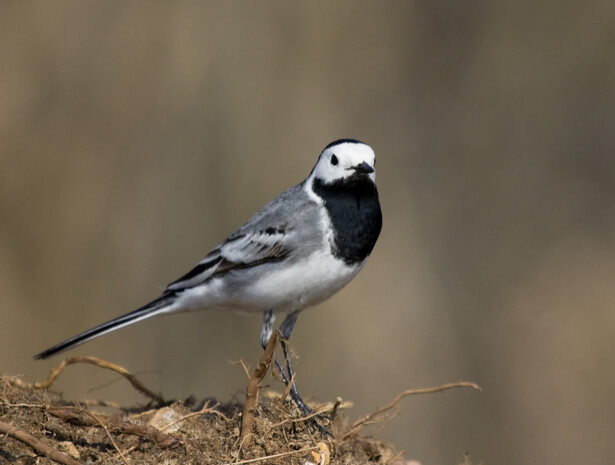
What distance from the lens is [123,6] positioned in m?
8.16

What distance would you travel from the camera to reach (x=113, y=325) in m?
4.92

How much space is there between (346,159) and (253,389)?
5.71 feet

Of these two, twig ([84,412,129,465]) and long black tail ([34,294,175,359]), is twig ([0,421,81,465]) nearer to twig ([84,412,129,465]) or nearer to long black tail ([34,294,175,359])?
twig ([84,412,129,465])

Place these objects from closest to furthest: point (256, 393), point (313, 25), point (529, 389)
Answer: point (256, 393), point (313, 25), point (529, 389)

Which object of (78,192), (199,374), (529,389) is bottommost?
(529,389)

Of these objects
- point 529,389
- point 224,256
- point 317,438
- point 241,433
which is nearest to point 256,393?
point 241,433

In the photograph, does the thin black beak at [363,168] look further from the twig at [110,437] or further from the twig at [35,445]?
the twig at [35,445]

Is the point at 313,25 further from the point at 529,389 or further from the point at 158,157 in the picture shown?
the point at 529,389

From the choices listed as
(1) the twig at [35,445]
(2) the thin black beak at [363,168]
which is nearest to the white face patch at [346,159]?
(2) the thin black beak at [363,168]

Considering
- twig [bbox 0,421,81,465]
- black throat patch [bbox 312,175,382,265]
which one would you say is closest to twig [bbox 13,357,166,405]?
twig [bbox 0,421,81,465]

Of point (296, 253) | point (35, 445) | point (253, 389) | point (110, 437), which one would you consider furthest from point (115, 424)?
point (296, 253)

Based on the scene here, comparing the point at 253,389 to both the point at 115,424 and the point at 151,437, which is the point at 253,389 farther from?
the point at 115,424

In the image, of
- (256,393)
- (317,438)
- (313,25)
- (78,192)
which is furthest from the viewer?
(313,25)

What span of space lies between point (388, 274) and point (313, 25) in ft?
8.42
